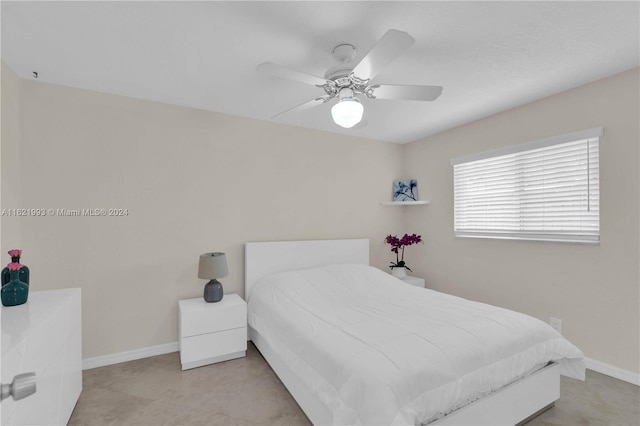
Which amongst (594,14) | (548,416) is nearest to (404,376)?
(548,416)

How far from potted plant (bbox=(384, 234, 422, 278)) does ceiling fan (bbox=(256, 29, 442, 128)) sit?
2210 mm

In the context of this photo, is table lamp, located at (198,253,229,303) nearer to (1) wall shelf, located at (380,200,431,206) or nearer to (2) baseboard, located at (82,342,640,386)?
(2) baseboard, located at (82,342,640,386)

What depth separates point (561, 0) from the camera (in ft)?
5.00

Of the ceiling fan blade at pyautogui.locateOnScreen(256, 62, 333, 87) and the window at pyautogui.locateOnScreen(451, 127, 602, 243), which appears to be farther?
the window at pyautogui.locateOnScreen(451, 127, 602, 243)

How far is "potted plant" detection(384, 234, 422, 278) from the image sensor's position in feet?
12.5

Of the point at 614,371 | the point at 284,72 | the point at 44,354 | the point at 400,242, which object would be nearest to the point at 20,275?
the point at 44,354

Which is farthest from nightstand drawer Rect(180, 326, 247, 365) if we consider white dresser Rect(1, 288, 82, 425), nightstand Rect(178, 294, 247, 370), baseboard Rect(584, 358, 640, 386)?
baseboard Rect(584, 358, 640, 386)

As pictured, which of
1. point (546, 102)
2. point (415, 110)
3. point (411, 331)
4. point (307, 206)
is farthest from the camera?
point (307, 206)

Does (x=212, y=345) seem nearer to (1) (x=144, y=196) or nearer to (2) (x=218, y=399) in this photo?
(2) (x=218, y=399)

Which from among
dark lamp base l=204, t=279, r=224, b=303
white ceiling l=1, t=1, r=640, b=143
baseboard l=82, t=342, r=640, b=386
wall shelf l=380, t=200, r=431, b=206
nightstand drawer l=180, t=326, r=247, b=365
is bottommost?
baseboard l=82, t=342, r=640, b=386

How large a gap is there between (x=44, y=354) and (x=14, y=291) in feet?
1.43

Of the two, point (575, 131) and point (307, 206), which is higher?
point (575, 131)

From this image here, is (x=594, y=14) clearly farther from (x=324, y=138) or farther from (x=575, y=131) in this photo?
(x=324, y=138)

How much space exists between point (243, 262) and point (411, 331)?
195cm
